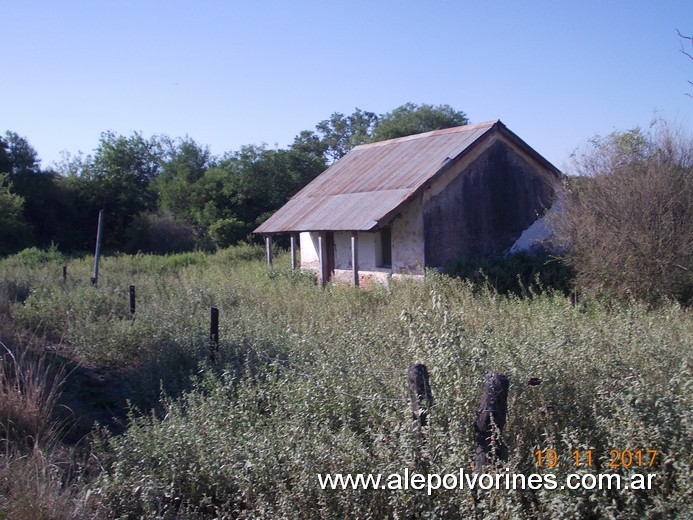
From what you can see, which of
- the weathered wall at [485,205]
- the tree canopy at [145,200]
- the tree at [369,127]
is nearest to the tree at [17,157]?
the tree canopy at [145,200]

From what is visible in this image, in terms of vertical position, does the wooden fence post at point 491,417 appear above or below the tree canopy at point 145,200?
below

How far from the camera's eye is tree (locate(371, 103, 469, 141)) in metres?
41.5

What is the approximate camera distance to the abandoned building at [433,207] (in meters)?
15.6

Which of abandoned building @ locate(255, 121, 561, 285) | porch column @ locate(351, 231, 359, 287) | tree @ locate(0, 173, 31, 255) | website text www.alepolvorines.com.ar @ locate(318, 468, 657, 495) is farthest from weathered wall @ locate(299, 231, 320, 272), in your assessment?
tree @ locate(0, 173, 31, 255)

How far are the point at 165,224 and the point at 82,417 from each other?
2775cm

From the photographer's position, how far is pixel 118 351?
959 centimetres

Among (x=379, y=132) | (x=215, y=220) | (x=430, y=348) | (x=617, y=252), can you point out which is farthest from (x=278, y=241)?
(x=430, y=348)

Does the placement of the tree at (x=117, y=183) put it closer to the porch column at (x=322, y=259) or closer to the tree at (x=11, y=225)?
the tree at (x=11, y=225)

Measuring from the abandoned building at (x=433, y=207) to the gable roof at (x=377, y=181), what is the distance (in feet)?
0.14

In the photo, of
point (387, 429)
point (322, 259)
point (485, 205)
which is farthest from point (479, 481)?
point (322, 259)

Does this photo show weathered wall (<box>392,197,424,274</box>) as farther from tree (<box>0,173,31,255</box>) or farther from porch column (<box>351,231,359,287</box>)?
tree (<box>0,173,31,255</box>)

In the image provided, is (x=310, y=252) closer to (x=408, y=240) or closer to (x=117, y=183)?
(x=408, y=240)
